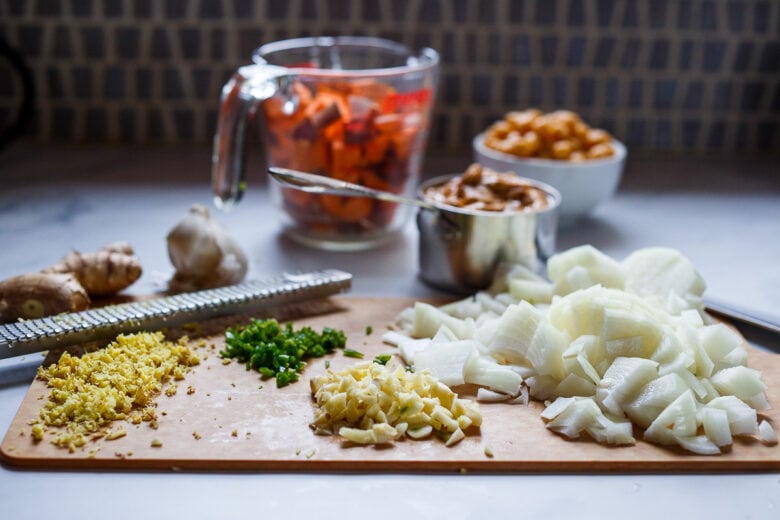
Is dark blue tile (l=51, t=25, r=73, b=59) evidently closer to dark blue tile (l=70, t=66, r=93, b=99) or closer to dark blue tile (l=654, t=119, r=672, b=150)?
dark blue tile (l=70, t=66, r=93, b=99)

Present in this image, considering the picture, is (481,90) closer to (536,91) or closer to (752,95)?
(536,91)

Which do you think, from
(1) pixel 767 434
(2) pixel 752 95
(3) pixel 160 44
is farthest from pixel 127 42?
(1) pixel 767 434

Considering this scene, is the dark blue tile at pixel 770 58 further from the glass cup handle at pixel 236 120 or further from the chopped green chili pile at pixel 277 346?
the chopped green chili pile at pixel 277 346

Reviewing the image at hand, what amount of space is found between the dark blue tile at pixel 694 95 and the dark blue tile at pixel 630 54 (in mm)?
140

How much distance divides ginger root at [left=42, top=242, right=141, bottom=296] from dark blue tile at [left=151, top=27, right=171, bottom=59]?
2.57ft

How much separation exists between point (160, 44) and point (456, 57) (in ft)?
2.10

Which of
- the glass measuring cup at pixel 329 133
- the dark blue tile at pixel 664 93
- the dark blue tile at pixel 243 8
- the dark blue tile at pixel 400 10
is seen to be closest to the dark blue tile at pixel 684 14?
the dark blue tile at pixel 664 93

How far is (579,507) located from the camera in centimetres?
85

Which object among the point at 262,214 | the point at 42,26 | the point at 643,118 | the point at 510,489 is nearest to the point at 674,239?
the point at 643,118

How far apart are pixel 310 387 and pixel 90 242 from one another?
0.63 m

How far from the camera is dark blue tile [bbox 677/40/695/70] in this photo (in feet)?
6.43

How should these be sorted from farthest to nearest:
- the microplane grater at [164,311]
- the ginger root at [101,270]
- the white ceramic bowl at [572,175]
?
the white ceramic bowl at [572,175]
the ginger root at [101,270]
the microplane grater at [164,311]

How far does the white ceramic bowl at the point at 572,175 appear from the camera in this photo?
5.11ft

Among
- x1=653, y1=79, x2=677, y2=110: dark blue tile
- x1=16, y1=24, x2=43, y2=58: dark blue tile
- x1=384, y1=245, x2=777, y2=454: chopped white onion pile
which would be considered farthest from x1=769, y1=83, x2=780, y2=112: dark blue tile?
x1=16, y1=24, x2=43, y2=58: dark blue tile
